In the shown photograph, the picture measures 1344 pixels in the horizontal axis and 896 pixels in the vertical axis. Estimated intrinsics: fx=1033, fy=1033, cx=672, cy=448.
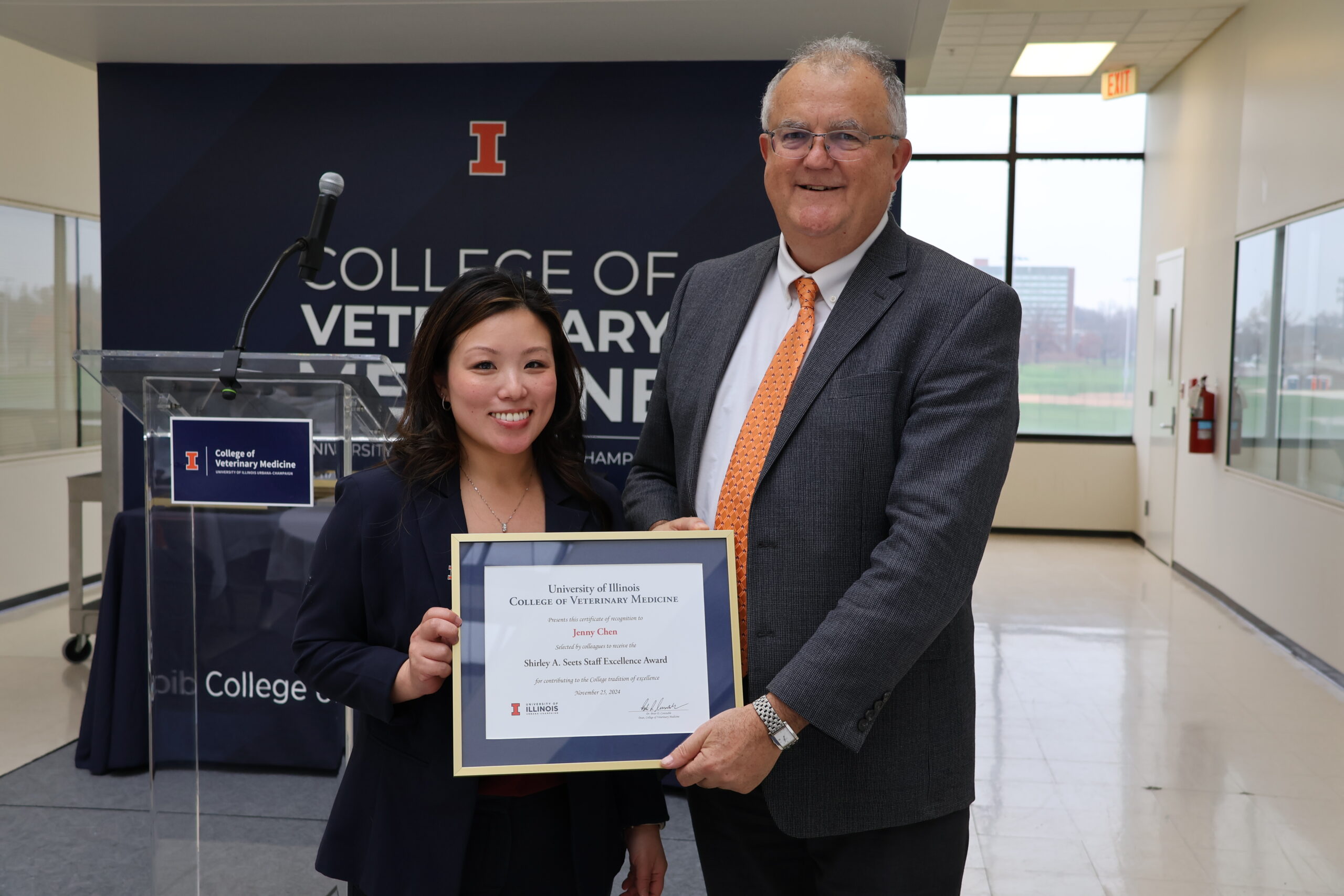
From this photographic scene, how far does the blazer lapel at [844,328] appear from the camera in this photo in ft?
4.67

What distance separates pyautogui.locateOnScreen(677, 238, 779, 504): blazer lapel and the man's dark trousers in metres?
0.49

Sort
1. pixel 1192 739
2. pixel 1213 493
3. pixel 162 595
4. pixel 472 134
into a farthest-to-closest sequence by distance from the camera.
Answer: pixel 1213 493
pixel 1192 739
pixel 472 134
pixel 162 595

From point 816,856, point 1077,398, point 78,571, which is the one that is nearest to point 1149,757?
point 816,856

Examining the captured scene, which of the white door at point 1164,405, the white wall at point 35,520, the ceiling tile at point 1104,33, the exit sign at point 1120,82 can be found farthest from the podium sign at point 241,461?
the exit sign at point 1120,82

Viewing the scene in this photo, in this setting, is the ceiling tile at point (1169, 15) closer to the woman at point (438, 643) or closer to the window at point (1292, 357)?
the window at point (1292, 357)

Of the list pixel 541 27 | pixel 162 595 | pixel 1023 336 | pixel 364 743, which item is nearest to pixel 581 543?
pixel 364 743

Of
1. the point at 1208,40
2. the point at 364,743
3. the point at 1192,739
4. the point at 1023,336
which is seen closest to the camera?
the point at 364,743

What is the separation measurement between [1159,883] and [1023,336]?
720 centimetres

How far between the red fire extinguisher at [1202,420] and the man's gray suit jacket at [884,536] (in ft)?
20.8

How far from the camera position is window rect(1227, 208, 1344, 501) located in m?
5.24

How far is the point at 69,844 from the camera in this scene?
10.1 feet

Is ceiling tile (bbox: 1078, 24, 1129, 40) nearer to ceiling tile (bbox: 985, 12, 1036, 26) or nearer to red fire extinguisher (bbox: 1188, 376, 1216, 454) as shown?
ceiling tile (bbox: 985, 12, 1036, 26)

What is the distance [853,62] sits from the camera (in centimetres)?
142

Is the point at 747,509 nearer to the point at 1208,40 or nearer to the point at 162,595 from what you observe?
the point at 162,595
